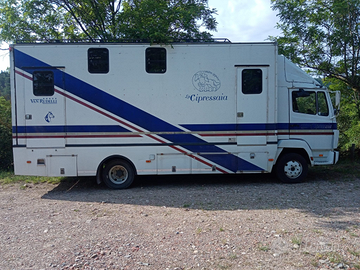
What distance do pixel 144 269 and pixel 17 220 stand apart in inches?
127

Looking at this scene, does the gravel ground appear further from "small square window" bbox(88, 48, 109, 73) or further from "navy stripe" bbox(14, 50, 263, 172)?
"small square window" bbox(88, 48, 109, 73)

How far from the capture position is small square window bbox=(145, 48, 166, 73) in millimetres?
7676

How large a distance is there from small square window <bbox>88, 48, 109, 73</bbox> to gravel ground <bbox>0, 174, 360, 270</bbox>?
3.10m

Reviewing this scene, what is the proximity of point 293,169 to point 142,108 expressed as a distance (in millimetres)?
4364

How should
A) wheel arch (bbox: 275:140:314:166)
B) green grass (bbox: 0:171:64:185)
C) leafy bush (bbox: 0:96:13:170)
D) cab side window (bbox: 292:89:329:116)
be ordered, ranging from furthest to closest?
leafy bush (bbox: 0:96:13:170) → green grass (bbox: 0:171:64:185) → cab side window (bbox: 292:89:329:116) → wheel arch (bbox: 275:140:314:166)

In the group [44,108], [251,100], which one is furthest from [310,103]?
[44,108]

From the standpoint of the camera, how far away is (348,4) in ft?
32.7

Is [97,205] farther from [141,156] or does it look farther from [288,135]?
[288,135]

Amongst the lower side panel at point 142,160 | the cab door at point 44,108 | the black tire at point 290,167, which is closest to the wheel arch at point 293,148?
the black tire at point 290,167

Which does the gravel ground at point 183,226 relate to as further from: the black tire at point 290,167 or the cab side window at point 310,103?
the cab side window at point 310,103

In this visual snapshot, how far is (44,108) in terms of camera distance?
24.7ft

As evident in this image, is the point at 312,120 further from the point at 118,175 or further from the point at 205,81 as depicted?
the point at 118,175

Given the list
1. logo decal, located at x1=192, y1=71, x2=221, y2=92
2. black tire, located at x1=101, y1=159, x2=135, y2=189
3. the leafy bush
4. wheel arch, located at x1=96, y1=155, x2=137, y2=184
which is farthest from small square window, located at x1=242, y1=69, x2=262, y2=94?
the leafy bush

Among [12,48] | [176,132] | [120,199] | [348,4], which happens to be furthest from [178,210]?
[348,4]
